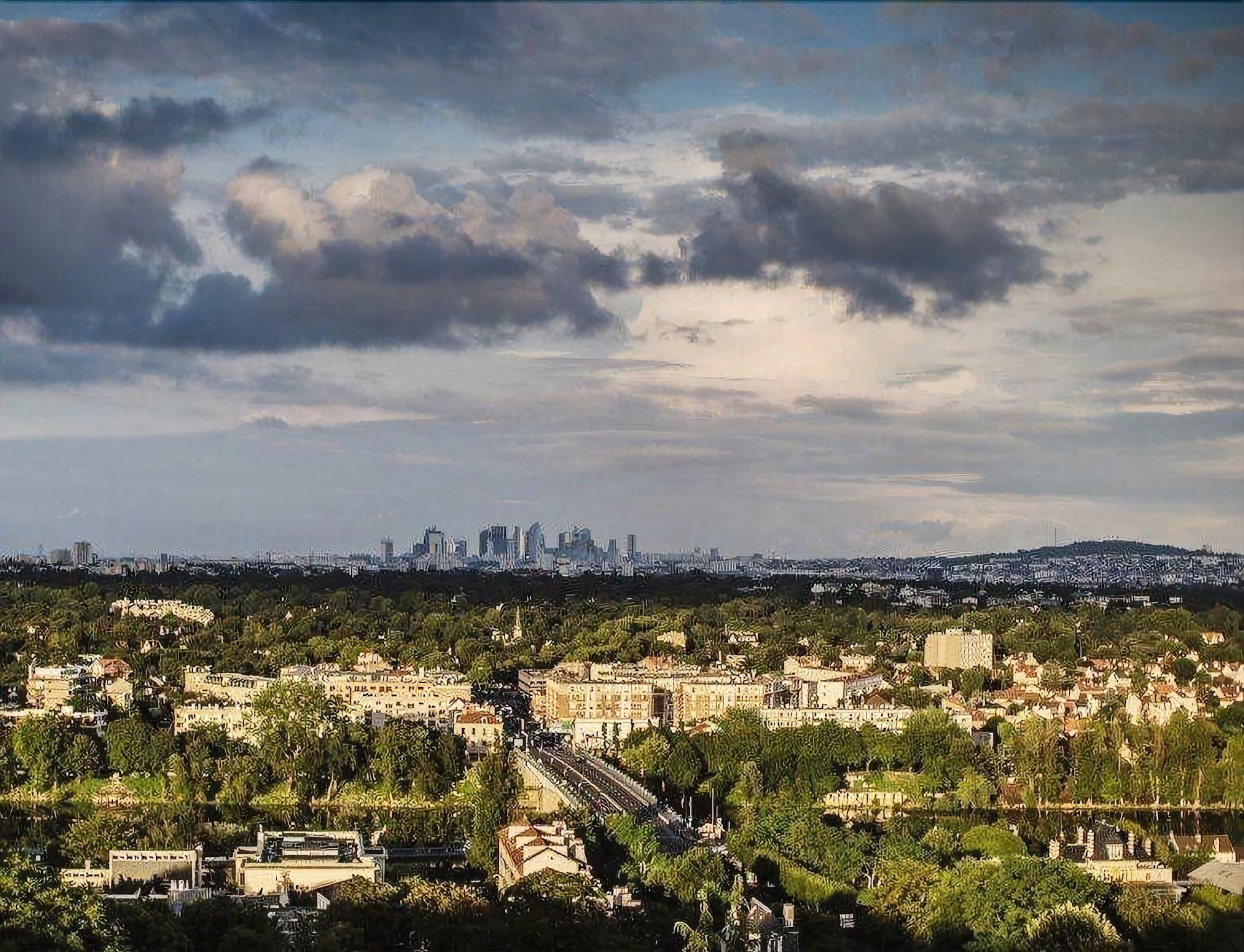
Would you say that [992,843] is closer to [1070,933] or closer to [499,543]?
[1070,933]

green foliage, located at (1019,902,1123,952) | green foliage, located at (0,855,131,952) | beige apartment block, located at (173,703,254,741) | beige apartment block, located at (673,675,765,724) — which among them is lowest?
green foliage, located at (1019,902,1123,952)

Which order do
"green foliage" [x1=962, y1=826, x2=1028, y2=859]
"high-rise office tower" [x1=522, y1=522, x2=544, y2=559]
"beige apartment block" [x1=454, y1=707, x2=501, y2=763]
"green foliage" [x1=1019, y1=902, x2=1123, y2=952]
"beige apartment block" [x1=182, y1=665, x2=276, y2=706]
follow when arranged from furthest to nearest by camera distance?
"high-rise office tower" [x1=522, y1=522, x2=544, y2=559] < "beige apartment block" [x1=182, y1=665, x2=276, y2=706] < "beige apartment block" [x1=454, y1=707, x2=501, y2=763] < "green foliage" [x1=962, y1=826, x2=1028, y2=859] < "green foliage" [x1=1019, y1=902, x2=1123, y2=952]

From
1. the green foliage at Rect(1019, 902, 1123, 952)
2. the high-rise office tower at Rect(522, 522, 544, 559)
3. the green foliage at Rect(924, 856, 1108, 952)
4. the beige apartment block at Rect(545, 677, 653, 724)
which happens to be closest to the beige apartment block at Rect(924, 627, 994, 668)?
the beige apartment block at Rect(545, 677, 653, 724)

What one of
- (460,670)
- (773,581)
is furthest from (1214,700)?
(773,581)

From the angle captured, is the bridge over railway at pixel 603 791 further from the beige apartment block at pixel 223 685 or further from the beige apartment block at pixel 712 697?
the beige apartment block at pixel 223 685

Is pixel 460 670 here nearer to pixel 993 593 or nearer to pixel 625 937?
pixel 625 937

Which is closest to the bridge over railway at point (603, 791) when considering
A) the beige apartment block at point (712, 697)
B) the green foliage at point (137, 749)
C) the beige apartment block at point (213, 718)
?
the beige apartment block at point (712, 697)

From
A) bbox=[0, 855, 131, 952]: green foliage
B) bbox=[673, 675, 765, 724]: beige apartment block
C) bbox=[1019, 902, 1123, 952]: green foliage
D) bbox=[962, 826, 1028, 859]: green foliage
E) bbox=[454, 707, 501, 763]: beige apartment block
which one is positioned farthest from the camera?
bbox=[673, 675, 765, 724]: beige apartment block

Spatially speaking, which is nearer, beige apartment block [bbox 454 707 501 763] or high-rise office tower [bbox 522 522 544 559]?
beige apartment block [bbox 454 707 501 763]

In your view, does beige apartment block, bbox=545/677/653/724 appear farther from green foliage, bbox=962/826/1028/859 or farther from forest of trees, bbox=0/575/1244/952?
green foliage, bbox=962/826/1028/859
